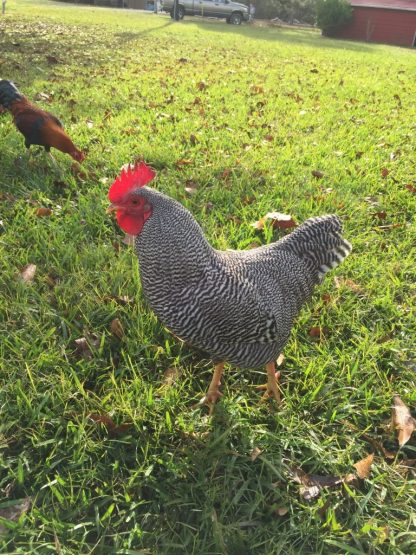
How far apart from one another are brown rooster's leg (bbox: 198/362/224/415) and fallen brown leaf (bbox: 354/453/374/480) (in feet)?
2.49

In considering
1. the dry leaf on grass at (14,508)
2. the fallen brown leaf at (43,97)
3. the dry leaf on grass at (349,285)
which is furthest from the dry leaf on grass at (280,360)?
the fallen brown leaf at (43,97)

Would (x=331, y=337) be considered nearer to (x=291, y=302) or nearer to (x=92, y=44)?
(x=291, y=302)

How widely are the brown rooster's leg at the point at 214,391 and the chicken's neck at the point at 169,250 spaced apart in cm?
58

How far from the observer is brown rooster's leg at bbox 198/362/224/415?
223 cm

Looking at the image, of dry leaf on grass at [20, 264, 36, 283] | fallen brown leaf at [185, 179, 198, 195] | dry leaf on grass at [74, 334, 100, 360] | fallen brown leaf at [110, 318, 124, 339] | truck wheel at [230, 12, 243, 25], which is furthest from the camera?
truck wheel at [230, 12, 243, 25]

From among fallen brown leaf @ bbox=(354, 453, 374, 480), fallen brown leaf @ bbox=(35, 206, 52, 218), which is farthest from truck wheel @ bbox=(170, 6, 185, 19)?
fallen brown leaf @ bbox=(354, 453, 374, 480)

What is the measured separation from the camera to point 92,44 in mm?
11148

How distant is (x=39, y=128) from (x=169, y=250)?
9.54 feet

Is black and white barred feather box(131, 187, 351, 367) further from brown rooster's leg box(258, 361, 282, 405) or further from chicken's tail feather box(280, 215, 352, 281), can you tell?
chicken's tail feather box(280, 215, 352, 281)

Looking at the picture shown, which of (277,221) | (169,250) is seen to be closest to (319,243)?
(169,250)

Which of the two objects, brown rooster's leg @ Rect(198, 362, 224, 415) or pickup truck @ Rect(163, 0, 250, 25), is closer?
brown rooster's leg @ Rect(198, 362, 224, 415)

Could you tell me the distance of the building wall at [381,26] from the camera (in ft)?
90.3

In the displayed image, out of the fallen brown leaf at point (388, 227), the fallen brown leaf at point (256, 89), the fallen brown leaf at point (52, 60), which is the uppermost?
the fallen brown leaf at point (52, 60)

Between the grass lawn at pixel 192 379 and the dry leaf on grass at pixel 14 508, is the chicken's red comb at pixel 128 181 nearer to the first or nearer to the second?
the grass lawn at pixel 192 379
